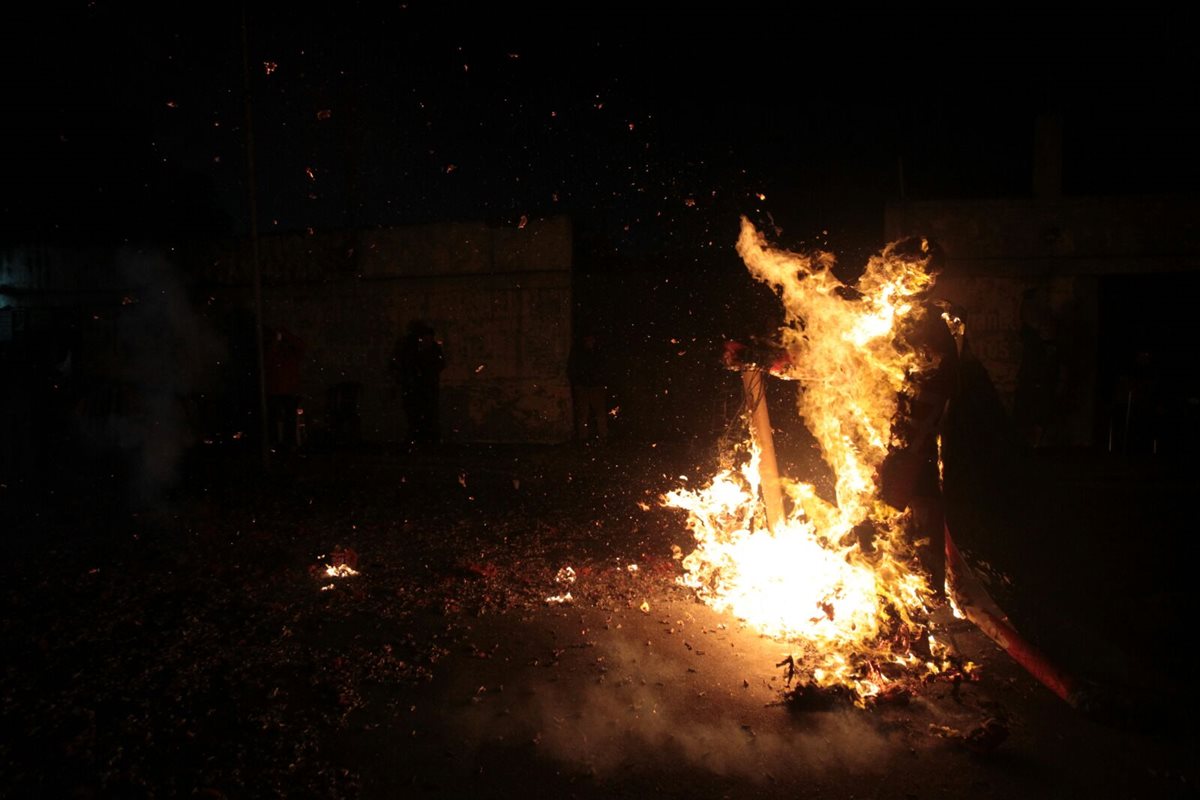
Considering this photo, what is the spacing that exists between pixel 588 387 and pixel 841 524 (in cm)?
796

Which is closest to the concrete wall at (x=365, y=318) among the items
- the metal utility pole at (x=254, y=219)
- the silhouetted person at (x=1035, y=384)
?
the metal utility pole at (x=254, y=219)

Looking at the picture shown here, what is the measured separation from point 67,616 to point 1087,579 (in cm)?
715

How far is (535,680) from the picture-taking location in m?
4.59

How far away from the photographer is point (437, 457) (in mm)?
12516

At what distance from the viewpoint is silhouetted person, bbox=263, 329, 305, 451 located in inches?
493

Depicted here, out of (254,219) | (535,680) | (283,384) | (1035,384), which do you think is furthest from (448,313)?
(535,680)

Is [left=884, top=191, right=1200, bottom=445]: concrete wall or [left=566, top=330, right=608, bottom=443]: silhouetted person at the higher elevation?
[left=884, top=191, right=1200, bottom=445]: concrete wall

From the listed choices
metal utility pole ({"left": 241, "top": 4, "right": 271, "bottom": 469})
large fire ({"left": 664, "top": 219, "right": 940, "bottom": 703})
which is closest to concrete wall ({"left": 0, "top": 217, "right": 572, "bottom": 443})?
metal utility pole ({"left": 241, "top": 4, "right": 271, "bottom": 469})

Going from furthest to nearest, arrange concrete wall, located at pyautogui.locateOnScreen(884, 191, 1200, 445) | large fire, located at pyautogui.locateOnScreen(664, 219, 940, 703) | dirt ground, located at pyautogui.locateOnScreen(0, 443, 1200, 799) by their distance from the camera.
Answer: concrete wall, located at pyautogui.locateOnScreen(884, 191, 1200, 445), large fire, located at pyautogui.locateOnScreen(664, 219, 940, 703), dirt ground, located at pyautogui.locateOnScreen(0, 443, 1200, 799)

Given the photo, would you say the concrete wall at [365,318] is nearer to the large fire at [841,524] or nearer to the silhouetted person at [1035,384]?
the silhouetted person at [1035,384]

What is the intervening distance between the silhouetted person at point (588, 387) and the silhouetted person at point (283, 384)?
14.7 feet

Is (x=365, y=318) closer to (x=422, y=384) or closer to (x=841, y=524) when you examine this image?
(x=422, y=384)

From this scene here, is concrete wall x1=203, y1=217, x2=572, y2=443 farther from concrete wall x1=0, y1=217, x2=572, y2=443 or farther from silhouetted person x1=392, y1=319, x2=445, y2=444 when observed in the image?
silhouetted person x1=392, y1=319, x2=445, y2=444

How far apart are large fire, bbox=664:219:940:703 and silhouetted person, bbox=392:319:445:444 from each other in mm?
8287
